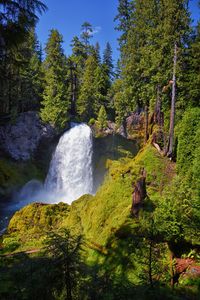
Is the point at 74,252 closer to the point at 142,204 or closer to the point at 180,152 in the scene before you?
the point at 142,204

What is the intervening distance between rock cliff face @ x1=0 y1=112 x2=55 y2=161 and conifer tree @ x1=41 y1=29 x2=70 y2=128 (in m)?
1.24

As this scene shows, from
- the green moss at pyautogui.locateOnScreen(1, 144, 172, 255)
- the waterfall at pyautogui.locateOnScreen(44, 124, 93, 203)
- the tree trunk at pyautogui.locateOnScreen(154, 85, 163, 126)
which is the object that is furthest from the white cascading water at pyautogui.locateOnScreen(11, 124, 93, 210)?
the green moss at pyautogui.locateOnScreen(1, 144, 172, 255)

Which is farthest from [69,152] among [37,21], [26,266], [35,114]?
[26,266]

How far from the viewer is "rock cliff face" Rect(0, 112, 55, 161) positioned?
29.1 meters

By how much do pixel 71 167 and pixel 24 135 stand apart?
23.4ft

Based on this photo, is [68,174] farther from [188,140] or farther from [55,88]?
[188,140]

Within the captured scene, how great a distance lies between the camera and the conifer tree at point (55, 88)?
98.0 ft

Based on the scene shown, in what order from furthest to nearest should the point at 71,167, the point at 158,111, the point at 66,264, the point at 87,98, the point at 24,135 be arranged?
the point at 87,98 → the point at 24,135 → the point at 71,167 → the point at 158,111 → the point at 66,264

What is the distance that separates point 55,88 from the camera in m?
31.2

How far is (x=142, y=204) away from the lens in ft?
32.4

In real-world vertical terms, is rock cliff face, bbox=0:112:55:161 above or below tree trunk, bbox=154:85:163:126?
below

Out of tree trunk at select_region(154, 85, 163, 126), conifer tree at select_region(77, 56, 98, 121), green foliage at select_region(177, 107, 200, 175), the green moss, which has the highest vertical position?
conifer tree at select_region(77, 56, 98, 121)

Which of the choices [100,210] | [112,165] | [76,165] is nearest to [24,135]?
[76,165]

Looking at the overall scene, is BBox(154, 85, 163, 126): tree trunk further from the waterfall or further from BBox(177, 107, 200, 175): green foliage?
the waterfall
